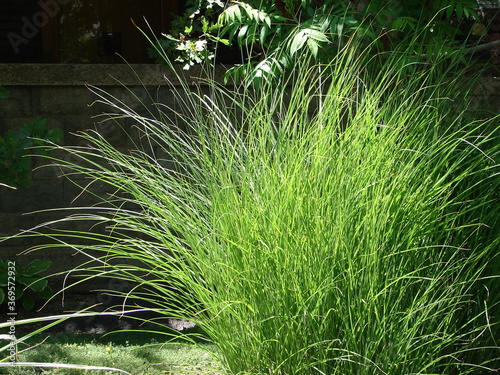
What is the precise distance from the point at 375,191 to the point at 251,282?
0.54 metres

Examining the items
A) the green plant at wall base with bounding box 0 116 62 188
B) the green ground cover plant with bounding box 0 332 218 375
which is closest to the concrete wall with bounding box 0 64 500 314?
the green plant at wall base with bounding box 0 116 62 188

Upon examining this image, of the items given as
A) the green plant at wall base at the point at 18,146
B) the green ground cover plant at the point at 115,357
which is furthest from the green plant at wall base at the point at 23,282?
the green ground cover plant at the point at 115,357

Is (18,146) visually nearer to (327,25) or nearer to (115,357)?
(115,357)

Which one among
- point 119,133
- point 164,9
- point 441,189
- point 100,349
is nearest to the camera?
point 441,189

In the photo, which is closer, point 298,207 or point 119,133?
point 298,207

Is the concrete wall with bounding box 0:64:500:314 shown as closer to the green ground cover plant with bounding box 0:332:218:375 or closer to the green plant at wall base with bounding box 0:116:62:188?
the green plant at wall base with bounding box 0:116:62:188

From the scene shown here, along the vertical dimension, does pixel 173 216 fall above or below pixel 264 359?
above

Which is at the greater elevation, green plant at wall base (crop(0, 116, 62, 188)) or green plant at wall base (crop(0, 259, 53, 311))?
green plant at wall base (crop(0, 116, 62, 188))

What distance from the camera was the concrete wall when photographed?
5.72 meters

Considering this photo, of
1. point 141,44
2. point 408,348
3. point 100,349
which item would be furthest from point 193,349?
point 141,44

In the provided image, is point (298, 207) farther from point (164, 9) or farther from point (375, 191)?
point (164, 9)

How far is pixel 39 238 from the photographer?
598 cm

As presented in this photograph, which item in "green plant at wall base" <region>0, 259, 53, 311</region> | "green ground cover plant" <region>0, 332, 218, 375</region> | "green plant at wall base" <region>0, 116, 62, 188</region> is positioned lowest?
"green plant at wall base" <region>0, 259, 53, 311</region>

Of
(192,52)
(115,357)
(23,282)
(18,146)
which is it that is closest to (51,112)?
(18,146)
